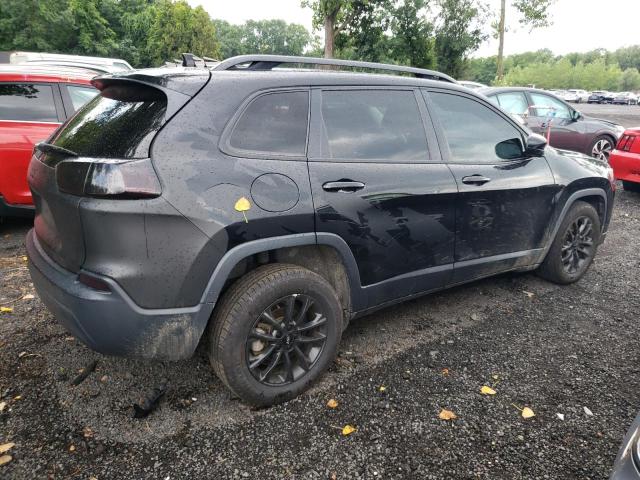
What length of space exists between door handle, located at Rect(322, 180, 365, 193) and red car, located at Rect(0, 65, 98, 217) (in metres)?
3.94

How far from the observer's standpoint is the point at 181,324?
7.04ft

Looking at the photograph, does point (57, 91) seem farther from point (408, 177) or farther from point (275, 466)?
point (275, 466)

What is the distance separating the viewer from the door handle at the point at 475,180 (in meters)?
3.07

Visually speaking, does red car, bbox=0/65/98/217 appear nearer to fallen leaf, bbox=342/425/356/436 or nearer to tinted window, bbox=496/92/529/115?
fallen leaf, bbox=342/425/356/436

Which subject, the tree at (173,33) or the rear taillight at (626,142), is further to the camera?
the tree at (173,33)

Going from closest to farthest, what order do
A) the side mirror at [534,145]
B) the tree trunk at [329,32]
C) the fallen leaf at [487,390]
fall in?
the fallen leaf at [487,390] < the side mirror at [534,145] < the tree trunk at [329,32]

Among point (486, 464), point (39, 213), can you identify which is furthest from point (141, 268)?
point (486, 464)

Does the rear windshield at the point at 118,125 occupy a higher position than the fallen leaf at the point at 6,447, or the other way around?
the rear windshield at the point at 118,125

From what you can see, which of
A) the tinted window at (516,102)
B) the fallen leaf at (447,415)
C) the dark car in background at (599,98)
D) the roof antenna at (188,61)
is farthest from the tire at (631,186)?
the dark car in background at (599,98)

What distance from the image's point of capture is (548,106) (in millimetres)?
8797

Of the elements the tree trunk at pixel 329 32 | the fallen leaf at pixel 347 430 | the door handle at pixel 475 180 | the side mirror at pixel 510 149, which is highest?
the tree trunk at pixel 329 32

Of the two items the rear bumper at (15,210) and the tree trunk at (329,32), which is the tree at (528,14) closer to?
the tree trunk at (329,32)

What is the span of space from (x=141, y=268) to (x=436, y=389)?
180cm

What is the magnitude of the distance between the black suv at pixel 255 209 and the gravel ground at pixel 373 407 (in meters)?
0.31
